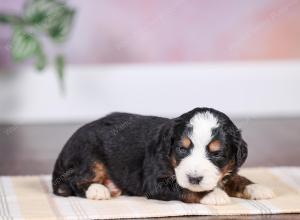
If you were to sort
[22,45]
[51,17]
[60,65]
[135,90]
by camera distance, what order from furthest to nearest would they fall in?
[135,90] < [60,65] < [51,17] < [22,45]

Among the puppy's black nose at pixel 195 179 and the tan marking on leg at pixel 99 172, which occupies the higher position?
the puppy's black nose at pixel 195 179

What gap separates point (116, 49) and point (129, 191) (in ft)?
8.93

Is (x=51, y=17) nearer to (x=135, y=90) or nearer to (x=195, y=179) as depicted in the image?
(x=135, y=90)

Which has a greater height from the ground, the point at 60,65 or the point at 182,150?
the point at 60,65

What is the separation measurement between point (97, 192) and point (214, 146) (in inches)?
22.0

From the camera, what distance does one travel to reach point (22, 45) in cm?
536

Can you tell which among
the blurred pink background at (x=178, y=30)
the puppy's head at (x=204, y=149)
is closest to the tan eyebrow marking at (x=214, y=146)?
the puppy's head at (x=204, y=149)

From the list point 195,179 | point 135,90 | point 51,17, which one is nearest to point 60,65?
point 51,17

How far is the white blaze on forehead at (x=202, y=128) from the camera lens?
10.0 ft

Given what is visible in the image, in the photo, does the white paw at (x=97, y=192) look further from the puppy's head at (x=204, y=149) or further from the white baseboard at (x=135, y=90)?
the white baseboard at (x=135, y=90)

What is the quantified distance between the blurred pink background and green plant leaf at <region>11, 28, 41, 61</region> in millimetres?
536

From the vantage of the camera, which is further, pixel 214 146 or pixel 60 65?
pixel 60 65

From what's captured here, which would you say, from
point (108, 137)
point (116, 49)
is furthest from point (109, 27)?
point (108, 137)

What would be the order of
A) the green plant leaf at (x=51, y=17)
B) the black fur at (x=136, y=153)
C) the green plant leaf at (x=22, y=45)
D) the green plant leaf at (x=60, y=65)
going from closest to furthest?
1. the black fur at (x=136, y=153)
2. the green plant leaf at (x=22, y=45)
3. the green plant leaf at (x=51, y=17)
4. the green plant leaf at (x=60, y=65)
